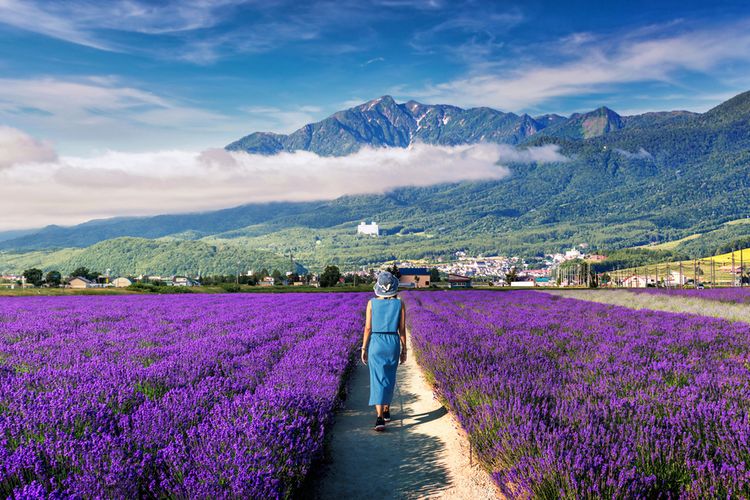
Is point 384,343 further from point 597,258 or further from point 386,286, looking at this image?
point 597,258

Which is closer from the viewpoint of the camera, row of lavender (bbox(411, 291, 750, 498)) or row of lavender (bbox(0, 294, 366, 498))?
row of lavender (bbox(0, 294, 366, 498))

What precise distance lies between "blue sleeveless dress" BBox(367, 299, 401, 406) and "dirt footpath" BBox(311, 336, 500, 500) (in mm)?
443

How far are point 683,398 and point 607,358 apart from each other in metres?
2.66

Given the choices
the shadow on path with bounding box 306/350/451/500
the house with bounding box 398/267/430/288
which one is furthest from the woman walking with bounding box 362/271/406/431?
the house with bounding box 398/267/430/288

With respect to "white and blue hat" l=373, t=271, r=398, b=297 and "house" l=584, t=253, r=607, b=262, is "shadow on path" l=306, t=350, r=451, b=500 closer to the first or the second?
"white and blue hat" l=373, t=271, r=398, b=297

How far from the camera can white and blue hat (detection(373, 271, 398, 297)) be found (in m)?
6.19

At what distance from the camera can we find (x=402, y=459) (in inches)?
191

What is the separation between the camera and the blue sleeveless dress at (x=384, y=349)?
5.95 meters

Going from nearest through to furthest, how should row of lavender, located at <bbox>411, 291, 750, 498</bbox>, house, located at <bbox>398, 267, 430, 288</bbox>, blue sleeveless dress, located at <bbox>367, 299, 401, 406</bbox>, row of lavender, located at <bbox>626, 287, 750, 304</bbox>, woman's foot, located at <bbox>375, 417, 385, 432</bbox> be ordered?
row of lavender, located at <bbox>411, 291, 750, 498</bbox>
woman's foot, located at <bbox>375, 417, 385, 432</bbox>
blue sleeveless dress, located at <bbox>367, 299, 401, 406</bbox>
row of lavender, located at <bbox>626, 287, 750, 304</bbox>
house, located at <bbox>398, 267, 430, 288</bbox>

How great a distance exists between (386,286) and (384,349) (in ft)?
2.50

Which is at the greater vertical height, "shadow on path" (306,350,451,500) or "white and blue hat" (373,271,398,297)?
"white and blue hat" (373,271,398,297)

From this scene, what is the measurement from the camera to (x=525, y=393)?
4801 millimetres

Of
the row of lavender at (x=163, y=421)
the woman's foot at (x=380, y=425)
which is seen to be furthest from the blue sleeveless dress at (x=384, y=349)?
the row of lavender at (x=163, y=421)

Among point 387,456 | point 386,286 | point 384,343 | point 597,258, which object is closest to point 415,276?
point 386,286
